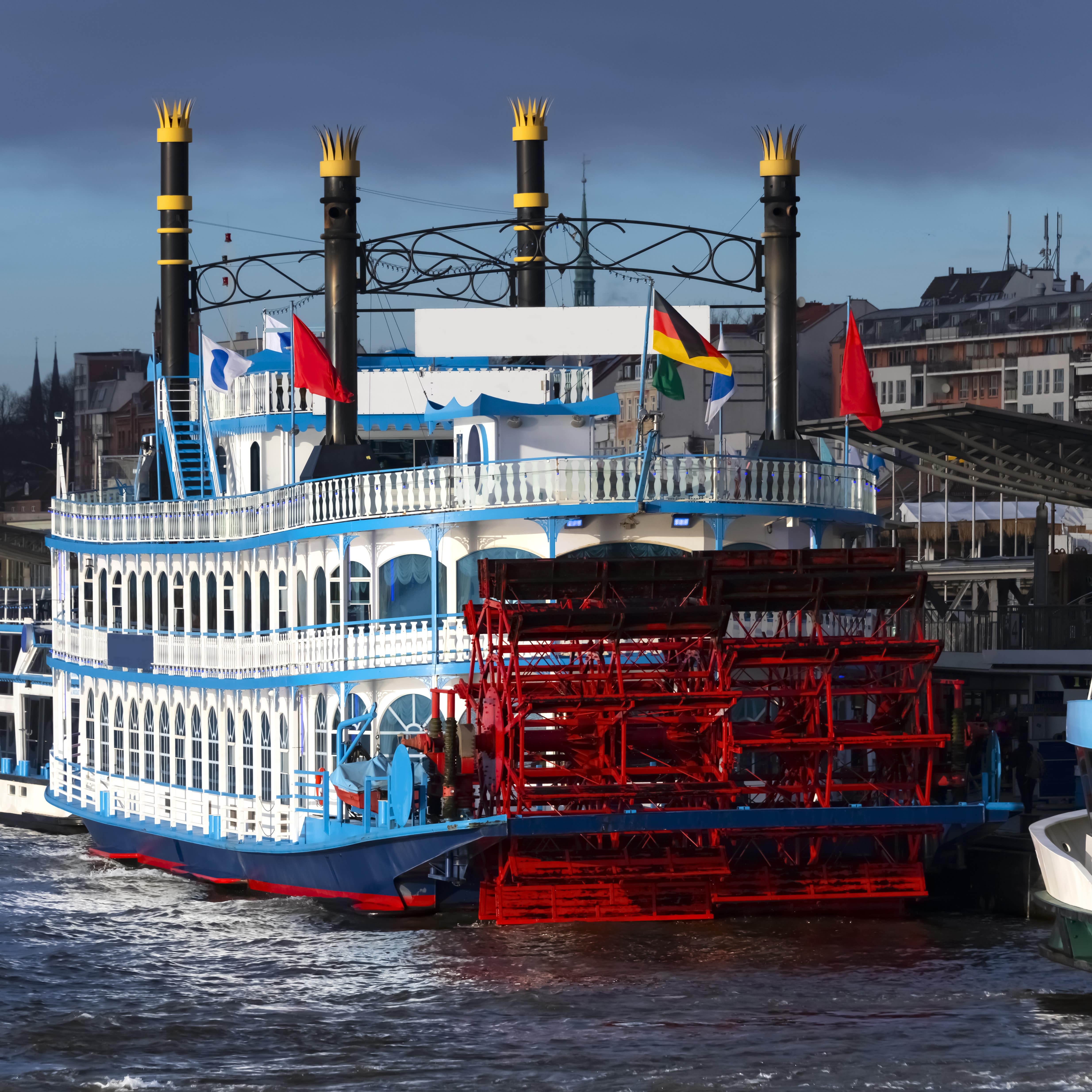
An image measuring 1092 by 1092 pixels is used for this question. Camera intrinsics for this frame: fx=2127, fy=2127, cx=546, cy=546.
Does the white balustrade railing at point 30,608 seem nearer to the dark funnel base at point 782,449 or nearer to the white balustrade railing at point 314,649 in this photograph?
the white balustrade railing at point 314,649

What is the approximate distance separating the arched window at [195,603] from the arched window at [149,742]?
1548 mm

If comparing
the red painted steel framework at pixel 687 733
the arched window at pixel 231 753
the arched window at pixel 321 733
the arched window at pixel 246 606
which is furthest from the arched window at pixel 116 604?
the red painted steel framework at pixel 687 733

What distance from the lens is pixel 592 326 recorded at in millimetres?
29438

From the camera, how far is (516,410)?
2714 centimetres

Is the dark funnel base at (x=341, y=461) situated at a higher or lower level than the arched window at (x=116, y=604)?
higher

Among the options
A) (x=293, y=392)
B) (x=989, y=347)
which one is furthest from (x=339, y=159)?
(x=989, y=347)

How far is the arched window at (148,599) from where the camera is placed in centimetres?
3056

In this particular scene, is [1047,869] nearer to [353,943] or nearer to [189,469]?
[353,943]

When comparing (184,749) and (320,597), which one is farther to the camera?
(184,749)

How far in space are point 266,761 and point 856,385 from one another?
909cm

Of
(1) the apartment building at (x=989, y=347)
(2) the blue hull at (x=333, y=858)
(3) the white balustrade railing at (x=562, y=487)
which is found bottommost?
(2) the blue hull at (x=333, y=858)

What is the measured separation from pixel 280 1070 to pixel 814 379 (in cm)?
7093

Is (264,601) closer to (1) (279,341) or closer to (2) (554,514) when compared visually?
(2) (554,514)

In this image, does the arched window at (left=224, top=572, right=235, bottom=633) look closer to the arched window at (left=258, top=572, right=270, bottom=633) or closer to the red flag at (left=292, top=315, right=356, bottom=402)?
the arched window at (left=258, top=572, right=270, bottom=633)
